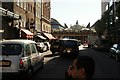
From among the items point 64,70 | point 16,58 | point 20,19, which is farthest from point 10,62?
point 20,19

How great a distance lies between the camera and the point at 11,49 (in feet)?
40.4

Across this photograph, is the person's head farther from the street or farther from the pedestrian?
the street

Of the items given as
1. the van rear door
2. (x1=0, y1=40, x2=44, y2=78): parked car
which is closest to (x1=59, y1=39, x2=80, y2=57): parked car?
(x1=0, y1=40, x2=44, y2=78): parked car

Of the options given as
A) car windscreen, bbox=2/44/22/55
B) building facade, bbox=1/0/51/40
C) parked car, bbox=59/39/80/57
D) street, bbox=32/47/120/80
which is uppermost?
building facade, bbox=1/0/51/40

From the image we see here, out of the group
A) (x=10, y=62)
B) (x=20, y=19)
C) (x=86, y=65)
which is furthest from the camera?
(x=20, y=19)

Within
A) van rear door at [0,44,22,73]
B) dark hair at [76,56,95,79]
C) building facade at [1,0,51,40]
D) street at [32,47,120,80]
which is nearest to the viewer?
dark hair at [76,56,95,79]

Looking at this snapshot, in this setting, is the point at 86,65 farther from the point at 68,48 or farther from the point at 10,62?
the point at 68,48

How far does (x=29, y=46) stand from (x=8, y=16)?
20890mm

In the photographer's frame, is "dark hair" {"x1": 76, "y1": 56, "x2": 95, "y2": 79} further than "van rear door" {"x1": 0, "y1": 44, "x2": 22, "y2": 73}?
No

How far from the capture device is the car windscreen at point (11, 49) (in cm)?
1209

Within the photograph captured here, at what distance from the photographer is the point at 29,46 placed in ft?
43.5

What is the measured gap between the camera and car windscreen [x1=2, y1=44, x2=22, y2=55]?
12.1 meters

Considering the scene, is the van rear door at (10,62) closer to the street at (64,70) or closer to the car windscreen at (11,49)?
the car windscreen at (11,49)

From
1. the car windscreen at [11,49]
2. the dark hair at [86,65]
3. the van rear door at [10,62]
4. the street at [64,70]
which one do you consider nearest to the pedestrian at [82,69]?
the dark hair at [86,65]
